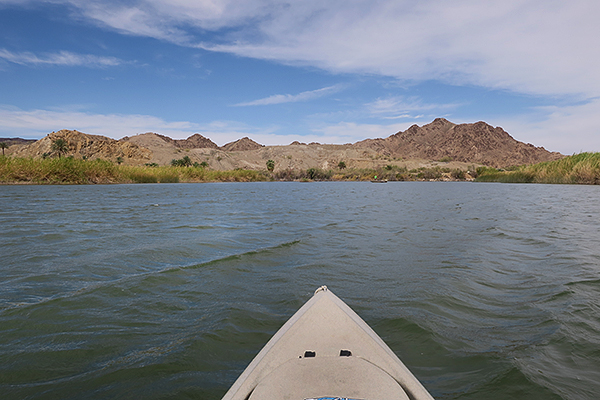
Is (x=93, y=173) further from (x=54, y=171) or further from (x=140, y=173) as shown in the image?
(x=140, y=173)

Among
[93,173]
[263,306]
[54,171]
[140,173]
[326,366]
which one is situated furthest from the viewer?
[140,173]

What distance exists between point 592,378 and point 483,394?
0.94 m

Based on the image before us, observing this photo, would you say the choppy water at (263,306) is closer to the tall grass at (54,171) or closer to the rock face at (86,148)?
the tall grass at (54,171)

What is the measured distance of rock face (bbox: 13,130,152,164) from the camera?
9838 centimetres

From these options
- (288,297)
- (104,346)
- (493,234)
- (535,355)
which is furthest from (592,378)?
(493,234)

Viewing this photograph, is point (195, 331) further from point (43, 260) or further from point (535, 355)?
point (43, 260)

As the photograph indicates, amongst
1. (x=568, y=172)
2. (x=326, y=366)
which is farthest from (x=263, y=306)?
(x=568, y=172)

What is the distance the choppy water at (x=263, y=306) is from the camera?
2.56m

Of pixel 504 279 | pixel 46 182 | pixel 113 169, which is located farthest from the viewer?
pixel 113 169

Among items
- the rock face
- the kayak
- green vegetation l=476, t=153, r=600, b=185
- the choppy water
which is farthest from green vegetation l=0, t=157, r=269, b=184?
the rock face

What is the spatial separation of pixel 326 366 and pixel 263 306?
84.1 inches

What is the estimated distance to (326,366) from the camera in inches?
78.0

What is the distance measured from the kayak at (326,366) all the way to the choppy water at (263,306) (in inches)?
26.6

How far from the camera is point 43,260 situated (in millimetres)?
5668
